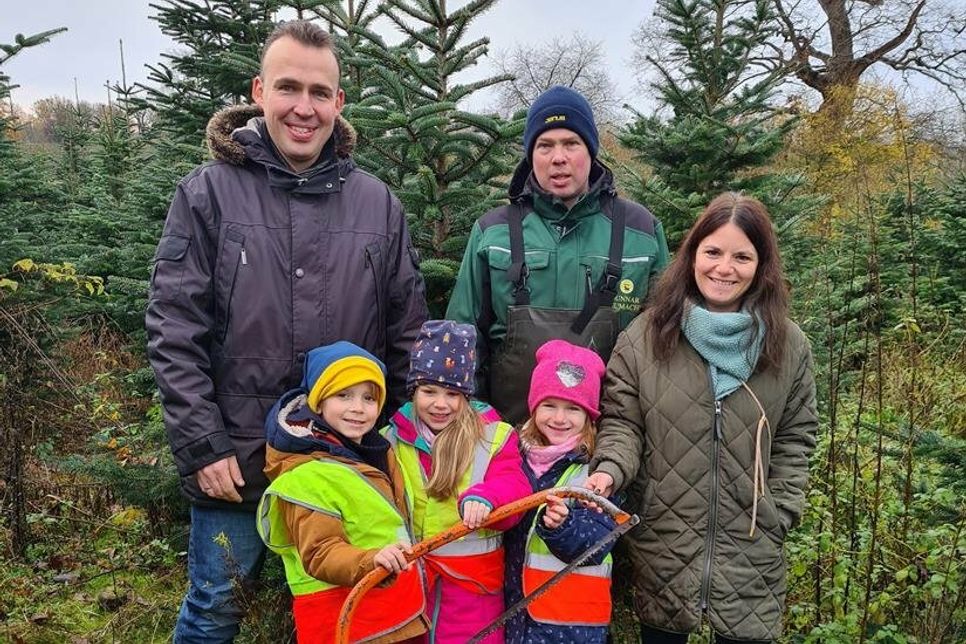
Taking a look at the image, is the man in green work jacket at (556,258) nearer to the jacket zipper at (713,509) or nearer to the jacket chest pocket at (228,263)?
the jacket zipper at (713,509)

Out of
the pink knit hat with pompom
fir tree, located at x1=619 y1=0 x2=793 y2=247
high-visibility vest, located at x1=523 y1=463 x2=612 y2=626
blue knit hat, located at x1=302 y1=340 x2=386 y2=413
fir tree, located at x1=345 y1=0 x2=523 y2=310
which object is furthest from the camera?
fir tree, located at x1=619 y1=0 x2=793 y2=247

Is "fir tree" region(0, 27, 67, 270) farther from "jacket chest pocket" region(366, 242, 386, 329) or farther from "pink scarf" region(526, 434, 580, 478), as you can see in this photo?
"pink scarf" region(526, 434, 580, 478)

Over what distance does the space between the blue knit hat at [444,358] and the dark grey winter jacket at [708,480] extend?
24.8 inches

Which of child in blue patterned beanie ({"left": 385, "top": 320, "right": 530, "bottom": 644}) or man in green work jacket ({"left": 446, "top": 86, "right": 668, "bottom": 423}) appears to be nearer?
child in blue patterned beanie ({"left": 385, "top": 320, "right": 530, "bottom": 644})

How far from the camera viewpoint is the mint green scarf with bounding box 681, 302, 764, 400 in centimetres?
272

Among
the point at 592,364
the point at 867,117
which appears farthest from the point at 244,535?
the point at 867,117

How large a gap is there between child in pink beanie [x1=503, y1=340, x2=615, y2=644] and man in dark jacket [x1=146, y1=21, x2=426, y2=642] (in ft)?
2.78

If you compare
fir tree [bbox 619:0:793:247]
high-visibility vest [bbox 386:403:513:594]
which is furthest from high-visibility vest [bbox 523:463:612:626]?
fir tree [bbox 619:0:793:247]

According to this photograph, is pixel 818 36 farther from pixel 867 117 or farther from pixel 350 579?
pixel 350 579

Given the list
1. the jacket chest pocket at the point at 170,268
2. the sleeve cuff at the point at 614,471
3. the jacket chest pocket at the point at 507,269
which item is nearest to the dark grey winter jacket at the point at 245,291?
the jacket chest pocket at the point at 170,268

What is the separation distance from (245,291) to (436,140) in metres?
1.84

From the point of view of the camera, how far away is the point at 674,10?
5.73 meters

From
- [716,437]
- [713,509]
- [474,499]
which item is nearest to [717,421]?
[716,437]

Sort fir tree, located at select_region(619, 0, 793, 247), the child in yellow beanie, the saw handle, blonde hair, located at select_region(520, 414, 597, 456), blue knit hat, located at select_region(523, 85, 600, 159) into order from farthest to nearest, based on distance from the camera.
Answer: fir tree, located at select_region(619, 0, 793, 247) < blue knit hat, located at select_region(523, 85, 600, 159) < blonde hair, located at select_region(520, 414, 597, 456) < the child in yellow beanie < the saw handle
